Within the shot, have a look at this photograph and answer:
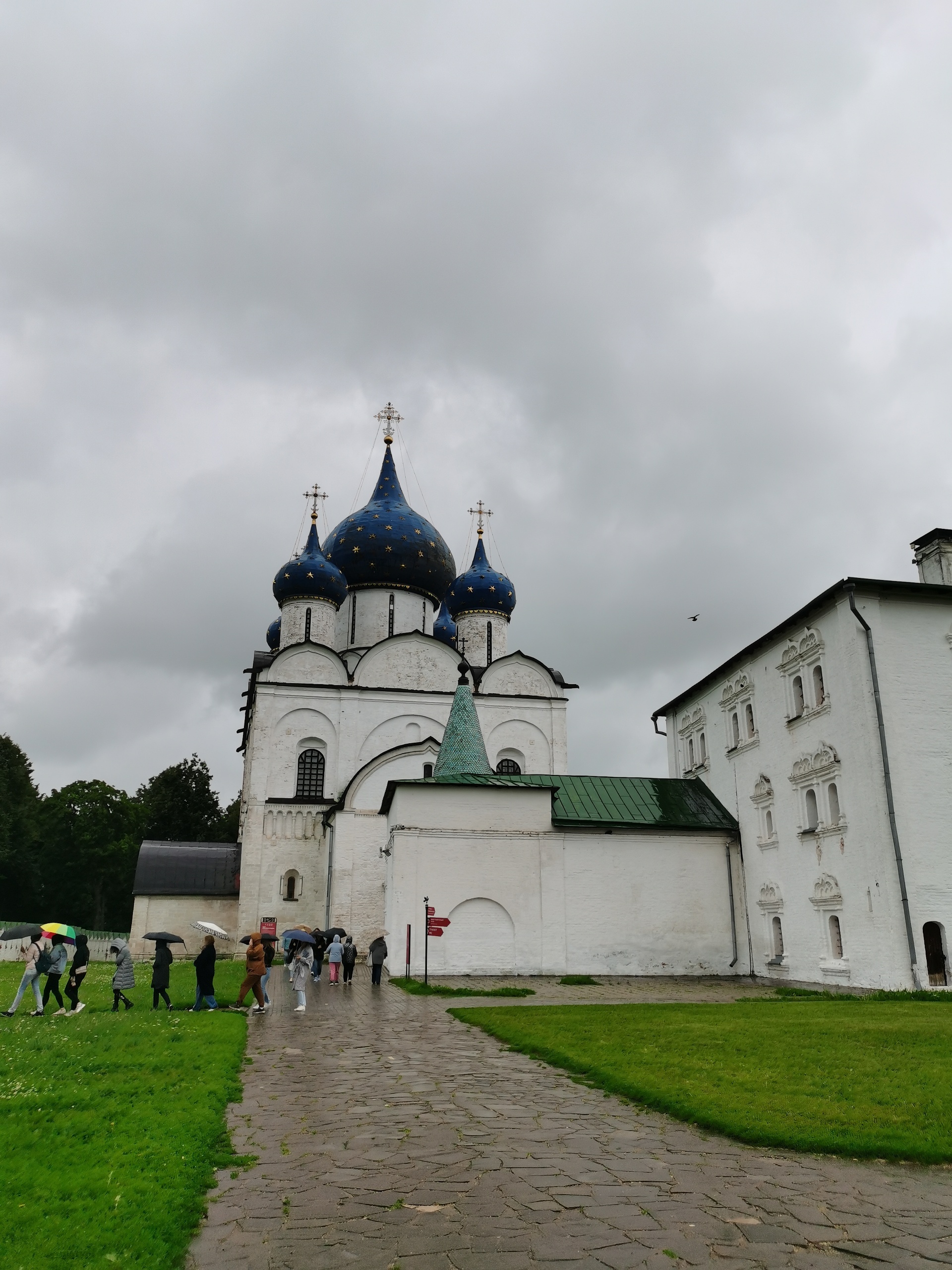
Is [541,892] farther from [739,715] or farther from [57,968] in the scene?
[57,968]

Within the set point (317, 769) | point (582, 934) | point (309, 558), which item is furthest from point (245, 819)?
point (582, 934)

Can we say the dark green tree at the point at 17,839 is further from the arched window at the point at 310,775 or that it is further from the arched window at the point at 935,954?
the arched window at the point at 935,954

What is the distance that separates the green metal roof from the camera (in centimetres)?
2200

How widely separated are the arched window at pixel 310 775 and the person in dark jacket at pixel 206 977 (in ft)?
59.7

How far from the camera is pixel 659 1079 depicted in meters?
7.49

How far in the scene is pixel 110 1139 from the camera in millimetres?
5562

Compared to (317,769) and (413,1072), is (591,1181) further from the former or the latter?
(317,769)

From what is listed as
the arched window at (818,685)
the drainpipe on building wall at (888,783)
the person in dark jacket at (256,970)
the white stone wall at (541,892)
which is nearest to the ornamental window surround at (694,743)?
the white stone wall at (541,892)

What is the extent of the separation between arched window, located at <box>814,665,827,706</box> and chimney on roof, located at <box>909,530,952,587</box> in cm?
336

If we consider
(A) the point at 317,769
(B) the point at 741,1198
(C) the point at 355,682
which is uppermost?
(C) the point at 355,682

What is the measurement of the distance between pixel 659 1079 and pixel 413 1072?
222 cm

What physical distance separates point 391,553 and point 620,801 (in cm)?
1761

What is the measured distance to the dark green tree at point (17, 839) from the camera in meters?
50.3

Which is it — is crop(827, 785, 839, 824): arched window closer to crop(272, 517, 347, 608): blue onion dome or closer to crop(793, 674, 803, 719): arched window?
crop(793, 674, 803, 719): arched window
